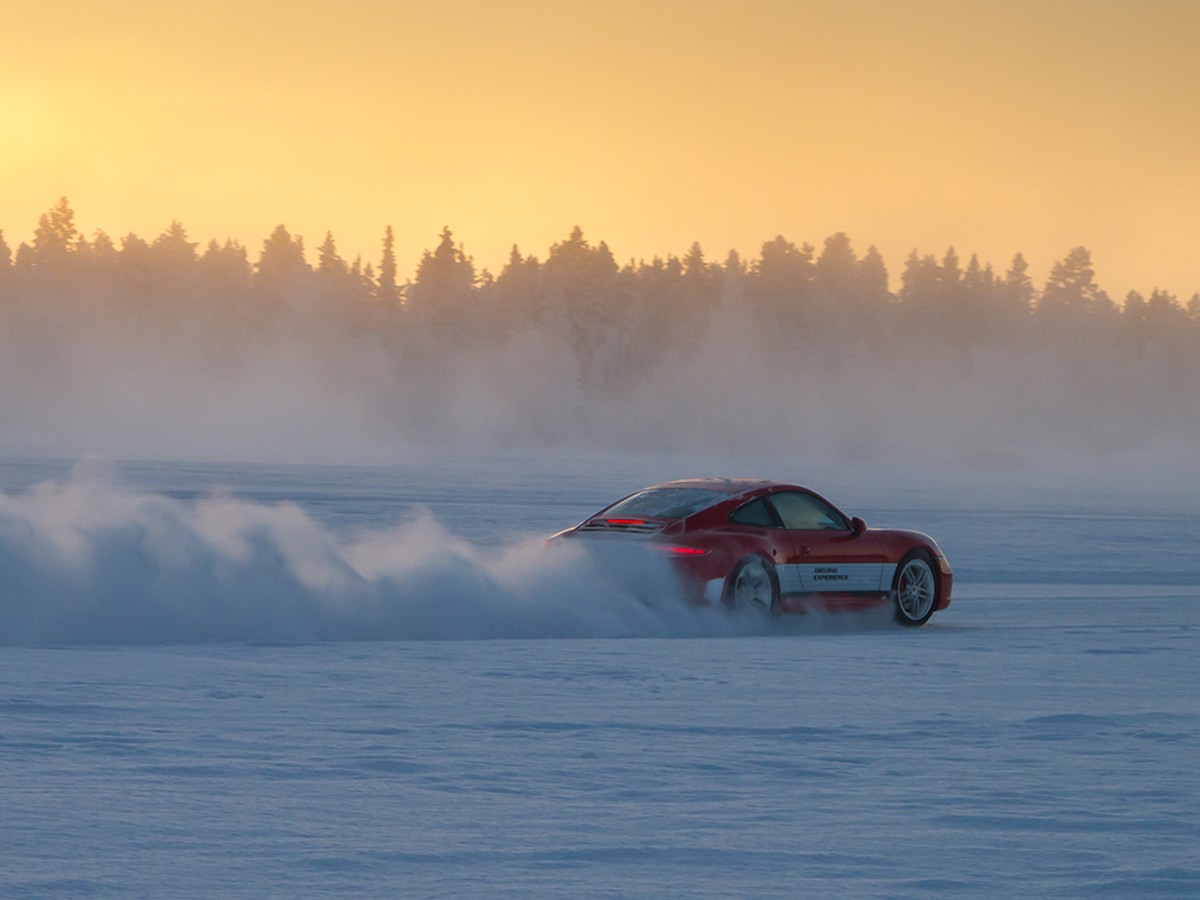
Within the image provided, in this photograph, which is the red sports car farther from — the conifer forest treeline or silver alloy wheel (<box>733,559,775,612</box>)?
the conifer forest treeline

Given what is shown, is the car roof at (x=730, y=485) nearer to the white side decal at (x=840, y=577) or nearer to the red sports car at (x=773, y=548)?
the red sports car at (x=773, y=548)

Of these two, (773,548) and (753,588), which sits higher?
(773,548)

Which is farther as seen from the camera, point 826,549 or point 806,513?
point 806,513

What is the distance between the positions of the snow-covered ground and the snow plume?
0.03m

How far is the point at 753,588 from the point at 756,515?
62 cm

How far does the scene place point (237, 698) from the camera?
30.0 feet

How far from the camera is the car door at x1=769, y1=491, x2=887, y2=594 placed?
1428 cm

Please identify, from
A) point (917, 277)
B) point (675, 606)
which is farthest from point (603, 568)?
point (917, 277)

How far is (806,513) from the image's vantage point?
47.9 ft

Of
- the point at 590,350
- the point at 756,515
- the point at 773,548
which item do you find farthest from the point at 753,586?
the point at 590,350

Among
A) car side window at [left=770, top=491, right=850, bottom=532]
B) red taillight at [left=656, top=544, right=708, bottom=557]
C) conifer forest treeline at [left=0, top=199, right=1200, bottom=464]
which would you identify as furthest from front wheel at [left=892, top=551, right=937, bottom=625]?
conifer forest treeline at [left=0, top=199, right=1200, bottom=464]

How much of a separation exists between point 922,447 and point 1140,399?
27.7 metres

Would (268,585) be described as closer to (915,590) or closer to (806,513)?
(806,513)

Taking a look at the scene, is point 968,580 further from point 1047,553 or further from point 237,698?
point 237,698
